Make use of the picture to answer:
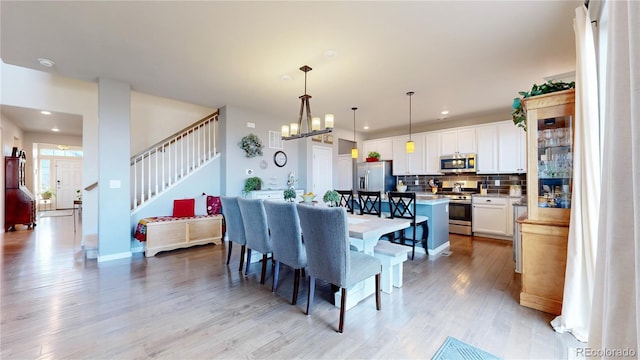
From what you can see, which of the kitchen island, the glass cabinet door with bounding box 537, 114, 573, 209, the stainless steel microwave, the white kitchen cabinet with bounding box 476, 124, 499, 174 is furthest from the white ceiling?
the kitchen island

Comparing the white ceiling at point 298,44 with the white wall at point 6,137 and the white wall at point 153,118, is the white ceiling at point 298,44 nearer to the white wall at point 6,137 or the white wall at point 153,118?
the white wall at point 153,118

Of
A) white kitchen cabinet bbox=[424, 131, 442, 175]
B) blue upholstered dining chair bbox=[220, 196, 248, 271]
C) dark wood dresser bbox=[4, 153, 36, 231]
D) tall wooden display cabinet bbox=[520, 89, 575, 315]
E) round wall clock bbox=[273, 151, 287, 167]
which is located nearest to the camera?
tall wooden display cabinet bbox=[520, 89, 575, 315]

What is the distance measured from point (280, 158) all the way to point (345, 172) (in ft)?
8.28

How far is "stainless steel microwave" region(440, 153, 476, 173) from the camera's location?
564 cm

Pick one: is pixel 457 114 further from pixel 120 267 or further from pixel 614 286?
pixel 120 267

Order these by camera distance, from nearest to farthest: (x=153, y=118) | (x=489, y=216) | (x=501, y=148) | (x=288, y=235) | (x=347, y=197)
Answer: (x=288, y=235) < (x=347, y=197) < (x=489, y=216) < (x=501, y=148) < (x=153, y=118)

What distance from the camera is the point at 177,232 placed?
422 centimetres

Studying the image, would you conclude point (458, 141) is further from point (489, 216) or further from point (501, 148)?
point (489, 216)

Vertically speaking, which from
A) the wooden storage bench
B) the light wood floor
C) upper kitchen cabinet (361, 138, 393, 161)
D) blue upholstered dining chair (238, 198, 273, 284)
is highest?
upper kitchen cabinet (361, 138, 393, 161)

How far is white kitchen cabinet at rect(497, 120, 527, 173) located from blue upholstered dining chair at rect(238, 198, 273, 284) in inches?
203

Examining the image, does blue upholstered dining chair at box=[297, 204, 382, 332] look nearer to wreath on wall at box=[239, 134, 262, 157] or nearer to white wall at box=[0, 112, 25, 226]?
wreath on wall at box=[239, 134, 262, 157]

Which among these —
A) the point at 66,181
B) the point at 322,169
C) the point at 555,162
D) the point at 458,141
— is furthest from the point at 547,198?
the point at 66,181

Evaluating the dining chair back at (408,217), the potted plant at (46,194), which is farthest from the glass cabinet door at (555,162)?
the potted plant at (46,194)

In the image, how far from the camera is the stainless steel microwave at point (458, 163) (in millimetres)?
5636
